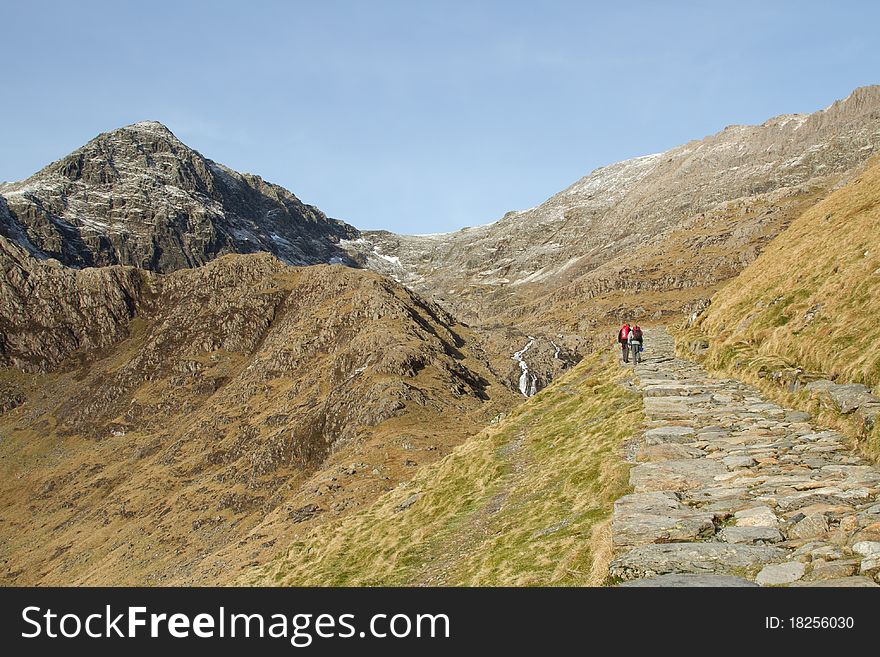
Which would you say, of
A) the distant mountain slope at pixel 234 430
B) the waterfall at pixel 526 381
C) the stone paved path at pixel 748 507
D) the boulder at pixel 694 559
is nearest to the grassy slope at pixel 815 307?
the stone paved path at pixel 748 507

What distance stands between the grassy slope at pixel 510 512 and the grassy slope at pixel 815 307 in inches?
224

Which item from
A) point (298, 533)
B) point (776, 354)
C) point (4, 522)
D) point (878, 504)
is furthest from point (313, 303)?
point (878, 504)

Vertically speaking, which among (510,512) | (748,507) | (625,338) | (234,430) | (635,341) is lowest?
(234,430)

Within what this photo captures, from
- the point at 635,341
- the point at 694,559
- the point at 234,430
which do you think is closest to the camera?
the point at 694,559

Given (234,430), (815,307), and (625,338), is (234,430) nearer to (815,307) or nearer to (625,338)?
(625,338)

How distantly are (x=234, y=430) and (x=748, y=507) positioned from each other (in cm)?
13717

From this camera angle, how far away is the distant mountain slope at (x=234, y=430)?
292ft

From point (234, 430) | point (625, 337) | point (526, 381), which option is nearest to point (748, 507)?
point (625, 337)

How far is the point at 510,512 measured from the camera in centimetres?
2327

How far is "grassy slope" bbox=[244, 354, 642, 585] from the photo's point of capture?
1708cm

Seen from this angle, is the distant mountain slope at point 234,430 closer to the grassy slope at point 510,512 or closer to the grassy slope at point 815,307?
the grassy slope at point 510,512
